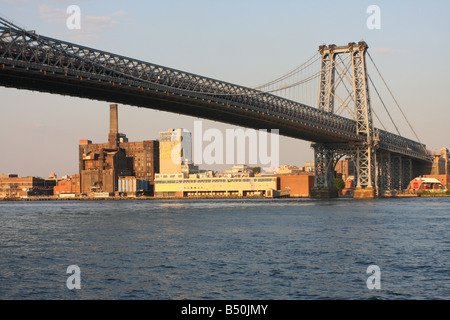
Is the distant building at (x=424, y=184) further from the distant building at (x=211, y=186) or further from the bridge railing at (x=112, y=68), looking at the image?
the bridge railing at (x=112, y=68)

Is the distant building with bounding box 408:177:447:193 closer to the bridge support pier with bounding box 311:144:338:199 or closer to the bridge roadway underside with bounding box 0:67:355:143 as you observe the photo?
the bridge support pier with bounding box 311:144:338:199

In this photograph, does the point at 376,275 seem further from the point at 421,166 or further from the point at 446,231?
the point at 421,166

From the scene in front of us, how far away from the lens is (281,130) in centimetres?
9869

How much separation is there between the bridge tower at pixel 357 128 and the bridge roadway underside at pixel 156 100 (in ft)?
23.5

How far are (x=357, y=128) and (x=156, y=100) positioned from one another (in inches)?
1937

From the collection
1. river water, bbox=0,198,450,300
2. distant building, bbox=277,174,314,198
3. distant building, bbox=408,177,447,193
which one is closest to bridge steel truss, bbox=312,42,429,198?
distant building, bbox=408,177,447,193

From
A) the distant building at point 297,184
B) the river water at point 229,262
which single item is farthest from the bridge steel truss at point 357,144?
the river water at point 229,262

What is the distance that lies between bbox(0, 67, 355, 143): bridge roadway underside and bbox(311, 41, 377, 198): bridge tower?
A: 7166mm

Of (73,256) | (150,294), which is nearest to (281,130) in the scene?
(73,256)

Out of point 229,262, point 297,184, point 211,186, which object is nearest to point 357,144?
point 297,184

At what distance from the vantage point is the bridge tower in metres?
112

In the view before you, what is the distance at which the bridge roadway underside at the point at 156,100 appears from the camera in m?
62.4

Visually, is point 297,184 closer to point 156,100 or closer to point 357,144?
point 357,144
